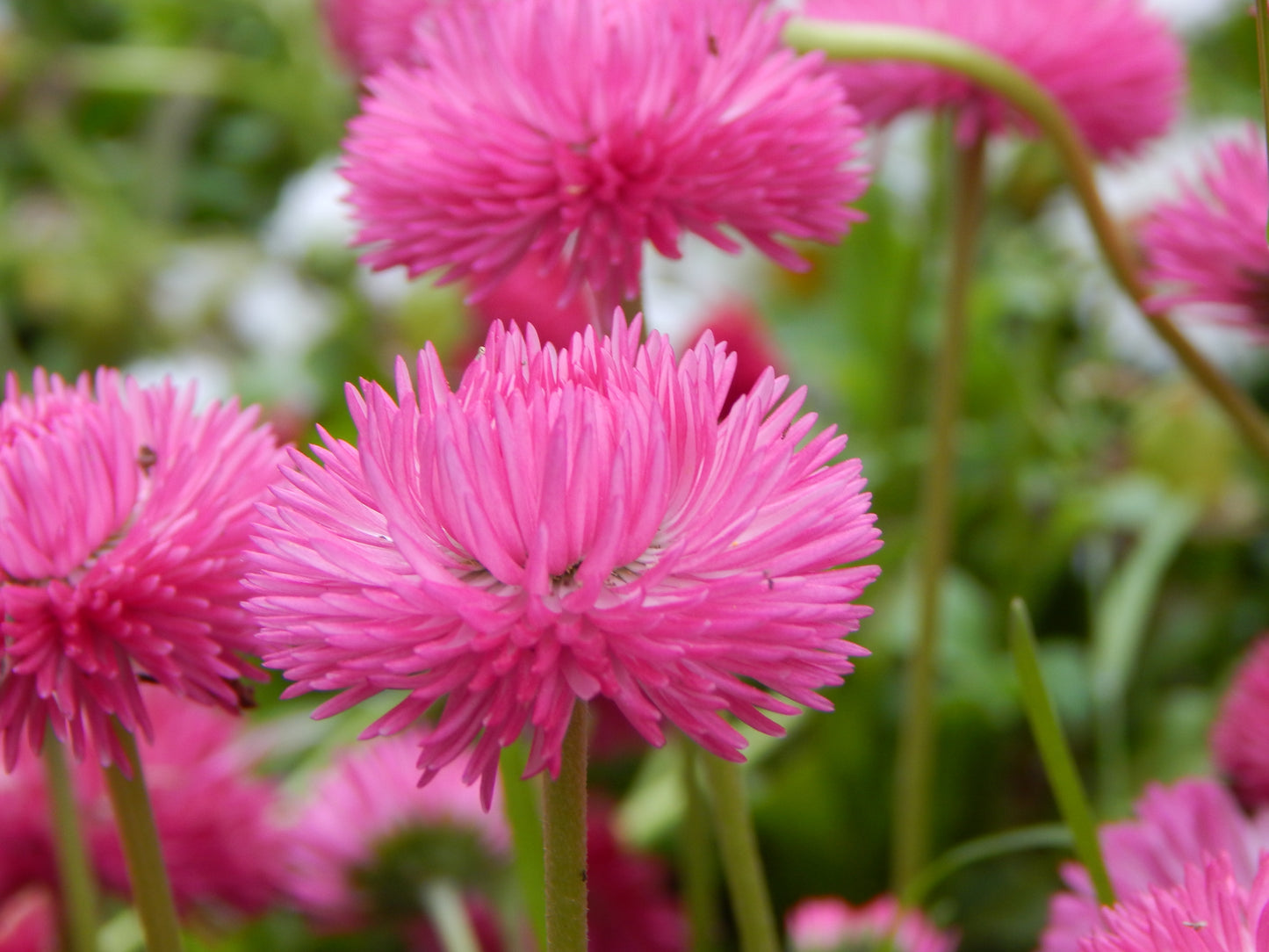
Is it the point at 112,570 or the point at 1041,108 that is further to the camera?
the point at 1041,108

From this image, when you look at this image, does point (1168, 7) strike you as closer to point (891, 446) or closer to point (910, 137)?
point (910, 137)

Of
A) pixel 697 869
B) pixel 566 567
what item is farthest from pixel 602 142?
pixel 697 869

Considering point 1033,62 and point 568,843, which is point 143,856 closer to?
point 568,843

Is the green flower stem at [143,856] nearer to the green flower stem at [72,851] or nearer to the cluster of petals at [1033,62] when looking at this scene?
the green flower stem at [72,851]

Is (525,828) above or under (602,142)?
under

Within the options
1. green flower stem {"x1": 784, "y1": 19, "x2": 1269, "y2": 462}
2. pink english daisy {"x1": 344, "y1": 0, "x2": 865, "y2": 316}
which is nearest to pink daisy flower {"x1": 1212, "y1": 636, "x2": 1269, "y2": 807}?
green flower stem {"x1": 784, "y1": 19, "x2": 1269, "y2": 462}

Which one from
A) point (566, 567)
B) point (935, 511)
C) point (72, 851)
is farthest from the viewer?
point (935, 511)

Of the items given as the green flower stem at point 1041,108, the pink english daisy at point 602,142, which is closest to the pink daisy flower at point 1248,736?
the green flower stem at point 1041,108
